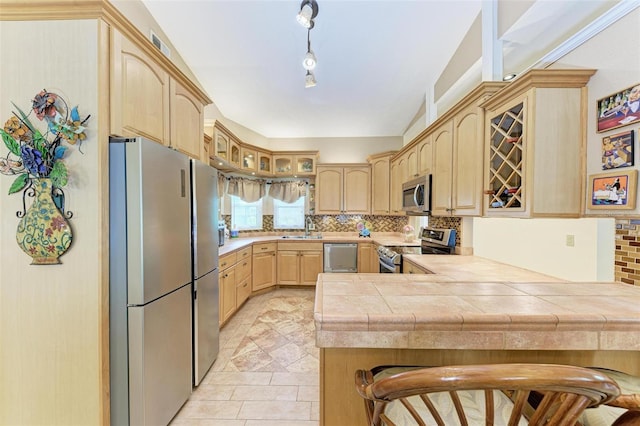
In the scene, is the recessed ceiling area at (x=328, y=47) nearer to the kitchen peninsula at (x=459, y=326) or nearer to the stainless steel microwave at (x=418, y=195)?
the stainless steel microwave at (x=418, y=195)

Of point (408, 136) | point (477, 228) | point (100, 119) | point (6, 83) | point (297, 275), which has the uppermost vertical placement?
point (408, 136)

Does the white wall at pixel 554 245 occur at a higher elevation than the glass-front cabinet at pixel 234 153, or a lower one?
lower

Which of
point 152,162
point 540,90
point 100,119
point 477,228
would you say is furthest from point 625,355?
point 100,119

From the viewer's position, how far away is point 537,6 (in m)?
1.73

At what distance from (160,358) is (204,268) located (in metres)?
0.64

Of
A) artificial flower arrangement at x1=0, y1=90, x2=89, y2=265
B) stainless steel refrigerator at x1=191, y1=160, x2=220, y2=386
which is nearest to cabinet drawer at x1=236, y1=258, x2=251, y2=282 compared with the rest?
stainless steel refrigerator at x1=191, y1=160, x2=220, y2=386

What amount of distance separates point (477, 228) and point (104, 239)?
2937 millimetres

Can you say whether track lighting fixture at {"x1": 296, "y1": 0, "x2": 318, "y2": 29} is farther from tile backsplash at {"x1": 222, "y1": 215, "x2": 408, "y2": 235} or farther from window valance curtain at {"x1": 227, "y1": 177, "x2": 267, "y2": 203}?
tile backsplash at {"x1": 222, "y1": 215, "x2": 408, "y2": 235}

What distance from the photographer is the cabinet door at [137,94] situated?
1365 millimetres

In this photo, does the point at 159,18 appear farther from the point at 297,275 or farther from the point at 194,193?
Answer: the point at 297,275

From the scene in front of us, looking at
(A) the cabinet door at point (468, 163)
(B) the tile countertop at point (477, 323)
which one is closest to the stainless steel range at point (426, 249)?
(A) the cabinet door at point (468, 163)

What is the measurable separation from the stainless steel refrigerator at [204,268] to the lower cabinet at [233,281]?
1.92ft

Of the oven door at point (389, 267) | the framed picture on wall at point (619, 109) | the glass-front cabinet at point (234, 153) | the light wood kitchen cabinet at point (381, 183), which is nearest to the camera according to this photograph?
the framed picture on wall at point (619, 109)

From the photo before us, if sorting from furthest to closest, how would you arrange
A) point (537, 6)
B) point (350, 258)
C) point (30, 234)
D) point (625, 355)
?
point (350, 258) < point (537, 6) < point (30, 234) < point (625, 355)
